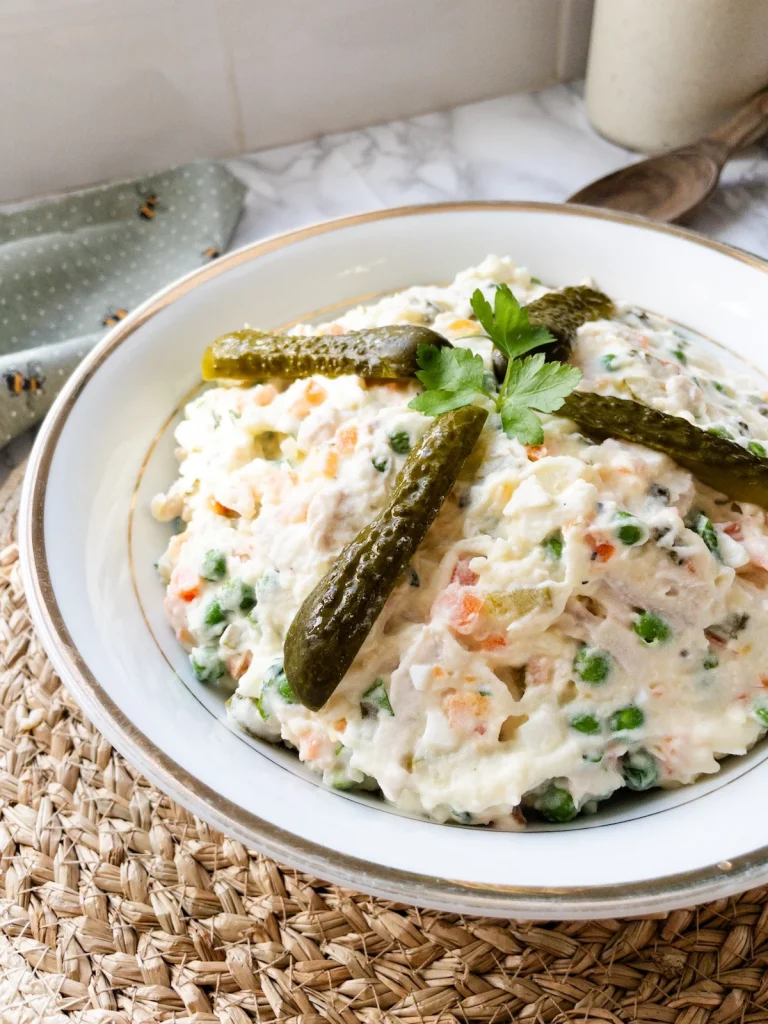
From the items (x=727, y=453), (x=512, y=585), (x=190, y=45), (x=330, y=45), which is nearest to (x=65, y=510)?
(x=512, y=585)

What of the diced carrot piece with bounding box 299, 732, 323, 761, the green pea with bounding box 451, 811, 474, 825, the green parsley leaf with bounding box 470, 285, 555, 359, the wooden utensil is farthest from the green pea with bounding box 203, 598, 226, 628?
the wooden utensil

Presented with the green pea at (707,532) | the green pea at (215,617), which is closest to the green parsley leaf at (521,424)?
the green pea at (707,532)

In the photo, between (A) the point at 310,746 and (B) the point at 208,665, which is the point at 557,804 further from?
(B) the point at 208,665

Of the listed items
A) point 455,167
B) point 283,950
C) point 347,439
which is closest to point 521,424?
point 347,439

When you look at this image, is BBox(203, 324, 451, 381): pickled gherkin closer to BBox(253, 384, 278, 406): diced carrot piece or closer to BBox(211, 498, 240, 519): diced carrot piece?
BBox(253, 384, 278, 406): diced carrot piece

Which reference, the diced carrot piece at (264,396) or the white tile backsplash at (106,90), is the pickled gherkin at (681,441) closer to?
the diced carrot piece at (264,396)
